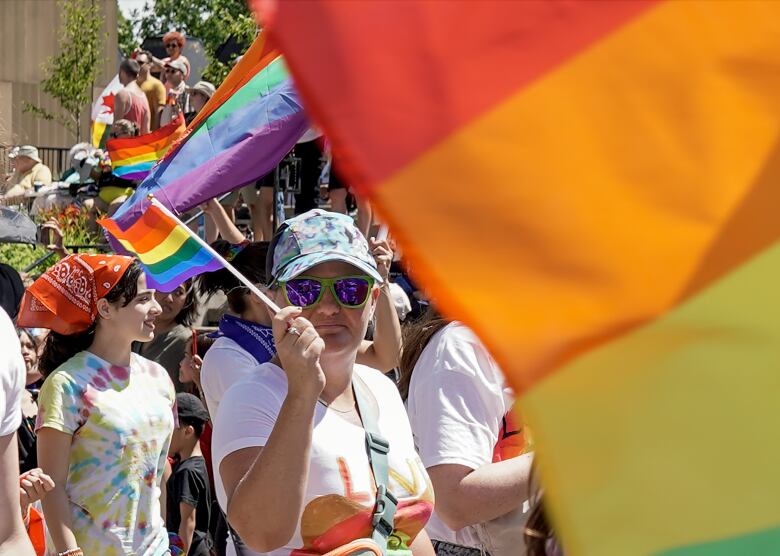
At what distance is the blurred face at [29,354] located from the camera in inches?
285

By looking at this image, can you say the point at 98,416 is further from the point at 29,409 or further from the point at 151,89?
the point at 151,89

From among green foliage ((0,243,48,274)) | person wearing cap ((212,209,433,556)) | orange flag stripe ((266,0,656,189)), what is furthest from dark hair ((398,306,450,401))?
green foliage ((0,243,48,274))

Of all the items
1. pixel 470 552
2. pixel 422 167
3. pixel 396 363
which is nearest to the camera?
pixel 422 167

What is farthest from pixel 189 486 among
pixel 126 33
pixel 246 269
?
pixel 126 33

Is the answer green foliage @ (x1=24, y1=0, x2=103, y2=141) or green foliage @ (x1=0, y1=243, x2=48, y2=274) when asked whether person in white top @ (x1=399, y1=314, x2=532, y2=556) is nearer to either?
green foliage @ (x1=0, y1=243, x2=48, y2=274)

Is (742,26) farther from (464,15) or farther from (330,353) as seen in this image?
(330,353)

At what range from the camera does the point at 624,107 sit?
64.9 inches

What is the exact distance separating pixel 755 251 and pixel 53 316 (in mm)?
3821

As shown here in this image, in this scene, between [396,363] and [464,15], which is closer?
[464,15]

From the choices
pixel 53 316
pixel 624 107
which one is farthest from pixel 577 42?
pixel 53 316

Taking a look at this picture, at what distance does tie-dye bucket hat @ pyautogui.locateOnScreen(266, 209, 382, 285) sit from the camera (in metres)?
3.53

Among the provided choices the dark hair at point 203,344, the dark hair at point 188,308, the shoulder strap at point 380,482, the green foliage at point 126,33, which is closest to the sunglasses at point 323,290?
the shoulder strap at point 380,482

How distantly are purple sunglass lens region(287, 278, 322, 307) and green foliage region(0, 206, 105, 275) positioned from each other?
941 centimetres

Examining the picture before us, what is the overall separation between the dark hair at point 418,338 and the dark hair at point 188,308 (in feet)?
12.6
